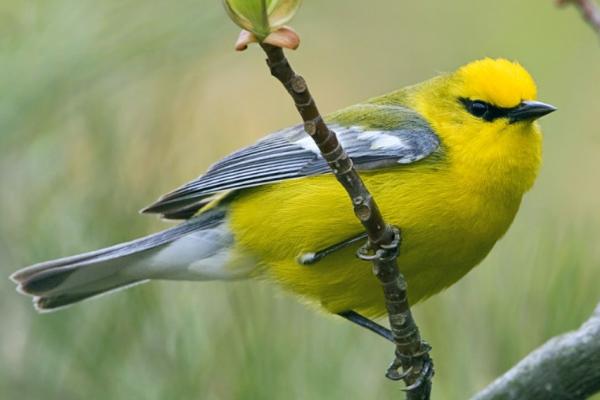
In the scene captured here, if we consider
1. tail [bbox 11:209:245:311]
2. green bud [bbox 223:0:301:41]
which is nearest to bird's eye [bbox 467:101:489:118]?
tail [bbox 11:209:245:311]

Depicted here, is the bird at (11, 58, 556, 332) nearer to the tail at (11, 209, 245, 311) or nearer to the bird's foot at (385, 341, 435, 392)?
the tail at (11, 209, 245, 311)

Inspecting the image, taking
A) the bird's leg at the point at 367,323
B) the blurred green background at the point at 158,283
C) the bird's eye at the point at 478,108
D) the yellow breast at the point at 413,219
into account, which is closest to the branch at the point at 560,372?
the blurred green background at the point at 158,283

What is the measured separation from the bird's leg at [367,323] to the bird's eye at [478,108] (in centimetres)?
58

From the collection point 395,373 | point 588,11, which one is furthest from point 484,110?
point 395,373

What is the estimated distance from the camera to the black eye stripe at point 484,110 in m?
2.52

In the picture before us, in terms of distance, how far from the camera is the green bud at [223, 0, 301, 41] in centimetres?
93

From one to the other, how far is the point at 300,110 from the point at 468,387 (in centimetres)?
74

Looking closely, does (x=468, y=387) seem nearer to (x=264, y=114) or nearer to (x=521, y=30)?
(x=264, y=114)

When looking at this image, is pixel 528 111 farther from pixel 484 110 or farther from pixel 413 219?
pixel 413 219

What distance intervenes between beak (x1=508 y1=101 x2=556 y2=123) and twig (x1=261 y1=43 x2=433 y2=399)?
69cm

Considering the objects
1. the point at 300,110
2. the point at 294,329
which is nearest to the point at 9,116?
the point at 294,329

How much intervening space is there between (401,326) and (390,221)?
1.57 feet

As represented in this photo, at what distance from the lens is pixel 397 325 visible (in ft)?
6.34

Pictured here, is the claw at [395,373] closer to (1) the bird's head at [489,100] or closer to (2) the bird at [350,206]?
(2) the bird at [350,206]
